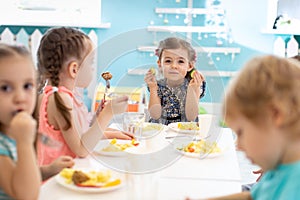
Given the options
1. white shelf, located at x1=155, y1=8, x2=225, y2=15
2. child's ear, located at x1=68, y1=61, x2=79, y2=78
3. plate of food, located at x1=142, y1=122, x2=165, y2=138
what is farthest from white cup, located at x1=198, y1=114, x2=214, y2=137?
white shelf, located at x1=155, y1=8, x2=225, y2=15

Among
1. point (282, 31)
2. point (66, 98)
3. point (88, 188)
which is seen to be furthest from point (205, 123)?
point (282, 31)

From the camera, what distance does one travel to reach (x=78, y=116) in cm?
150

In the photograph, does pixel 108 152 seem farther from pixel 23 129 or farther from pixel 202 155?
pixel 23 129

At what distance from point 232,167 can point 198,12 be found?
2486 millimetres

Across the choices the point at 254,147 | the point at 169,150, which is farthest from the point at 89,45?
the point at 254,147

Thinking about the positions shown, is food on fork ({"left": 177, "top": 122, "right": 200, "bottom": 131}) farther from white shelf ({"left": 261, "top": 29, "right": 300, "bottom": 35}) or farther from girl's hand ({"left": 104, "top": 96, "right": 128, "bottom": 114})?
white shelf ({"left": 261, "top": 29, "right": 300, "bottom": 35})

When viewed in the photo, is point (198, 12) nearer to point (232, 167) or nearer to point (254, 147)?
point (232, 167)

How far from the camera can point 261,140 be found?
870 millimetres

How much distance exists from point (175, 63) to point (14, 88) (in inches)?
42.0

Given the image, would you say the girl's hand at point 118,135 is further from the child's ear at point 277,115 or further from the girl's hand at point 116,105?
the child's ear at point 277,115

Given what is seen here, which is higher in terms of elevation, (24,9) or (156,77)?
(24,9)

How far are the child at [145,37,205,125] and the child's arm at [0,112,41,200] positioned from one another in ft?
3.38

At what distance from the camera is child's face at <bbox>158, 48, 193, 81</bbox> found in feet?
6.24

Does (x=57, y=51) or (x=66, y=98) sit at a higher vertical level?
(x=57, y=51)
